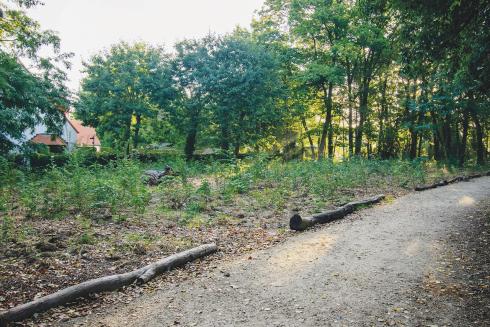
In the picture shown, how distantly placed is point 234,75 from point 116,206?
64.0 ft

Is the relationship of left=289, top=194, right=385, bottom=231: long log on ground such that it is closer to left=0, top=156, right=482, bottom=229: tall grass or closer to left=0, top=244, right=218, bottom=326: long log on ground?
left=0, top=156, right=482, bottom=229: tall grass

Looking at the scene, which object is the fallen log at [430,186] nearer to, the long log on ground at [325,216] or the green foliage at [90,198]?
the long log on ground at [325,216]

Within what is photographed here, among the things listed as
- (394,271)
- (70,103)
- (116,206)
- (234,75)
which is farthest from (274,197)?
(234,75)

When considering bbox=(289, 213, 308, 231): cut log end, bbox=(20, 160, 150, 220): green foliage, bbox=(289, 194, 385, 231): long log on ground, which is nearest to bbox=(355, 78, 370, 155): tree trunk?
bbox=(289, 194, 385, 231): long log on ground

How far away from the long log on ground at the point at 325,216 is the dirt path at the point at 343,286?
348 mm

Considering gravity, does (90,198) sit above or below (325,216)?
above

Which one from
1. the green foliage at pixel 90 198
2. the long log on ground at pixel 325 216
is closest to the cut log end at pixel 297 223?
the long log on ground at pixel 325 216

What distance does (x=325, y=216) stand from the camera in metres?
8.48

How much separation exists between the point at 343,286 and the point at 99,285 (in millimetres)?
3549

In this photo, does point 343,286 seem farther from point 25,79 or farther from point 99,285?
point 25,79

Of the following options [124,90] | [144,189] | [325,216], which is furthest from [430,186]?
[124,90]

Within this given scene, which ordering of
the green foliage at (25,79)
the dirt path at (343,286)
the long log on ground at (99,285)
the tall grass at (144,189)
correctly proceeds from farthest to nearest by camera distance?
the green foliage at (25,79)
the tall grass at (144,189)
the dirt path at (343,286)
the long log on ground at (99,285)

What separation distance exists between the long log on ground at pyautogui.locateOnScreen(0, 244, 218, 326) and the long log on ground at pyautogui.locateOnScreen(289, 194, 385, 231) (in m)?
2.50

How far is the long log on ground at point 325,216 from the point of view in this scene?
7.66 m
